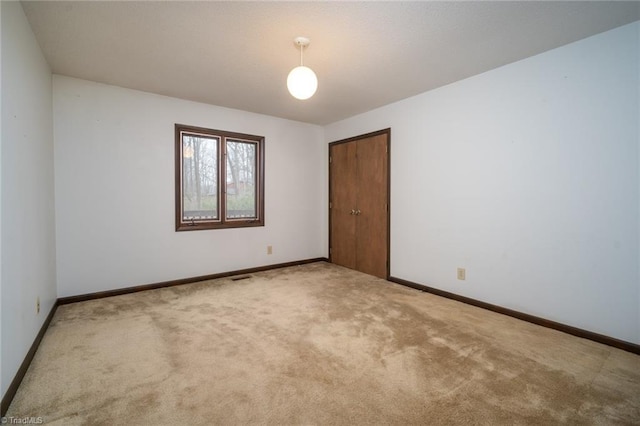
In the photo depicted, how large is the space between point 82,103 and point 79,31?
1179mm

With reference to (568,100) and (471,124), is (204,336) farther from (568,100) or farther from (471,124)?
(568,100)

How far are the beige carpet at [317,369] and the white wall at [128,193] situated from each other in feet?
1.97

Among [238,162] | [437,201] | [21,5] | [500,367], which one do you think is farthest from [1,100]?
[437,201]

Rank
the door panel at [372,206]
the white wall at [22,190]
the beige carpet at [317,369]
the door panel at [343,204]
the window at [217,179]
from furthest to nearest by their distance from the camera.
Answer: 1. the door panel at [343,204]
2. the door panel at [372,206]
3. the window at [217,179]
4. the white wall at [22,190]
5. the beige carpet at [317,369]

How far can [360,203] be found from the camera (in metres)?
4.60

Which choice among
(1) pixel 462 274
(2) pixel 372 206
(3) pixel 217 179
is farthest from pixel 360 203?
(3) pixel 217 179

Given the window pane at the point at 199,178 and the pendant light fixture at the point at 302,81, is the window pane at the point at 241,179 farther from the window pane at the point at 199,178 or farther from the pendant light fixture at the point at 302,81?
the pendant light fixture at the point at 302,81

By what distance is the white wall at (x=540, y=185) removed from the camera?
2.29 m

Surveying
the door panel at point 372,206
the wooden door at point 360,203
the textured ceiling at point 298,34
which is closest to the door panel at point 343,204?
the wooden door at point 360,203

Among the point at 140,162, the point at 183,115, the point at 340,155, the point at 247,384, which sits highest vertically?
the point at 183,115

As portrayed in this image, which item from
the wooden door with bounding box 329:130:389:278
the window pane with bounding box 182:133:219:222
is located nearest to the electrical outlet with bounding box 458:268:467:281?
the wooden door with bounding box 329:130:389:278

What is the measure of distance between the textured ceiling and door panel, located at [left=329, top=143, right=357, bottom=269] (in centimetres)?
150

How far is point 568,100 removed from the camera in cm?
253

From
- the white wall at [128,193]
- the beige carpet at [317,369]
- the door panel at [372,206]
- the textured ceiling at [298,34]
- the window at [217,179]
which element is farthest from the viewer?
the door panel at [372,206]
